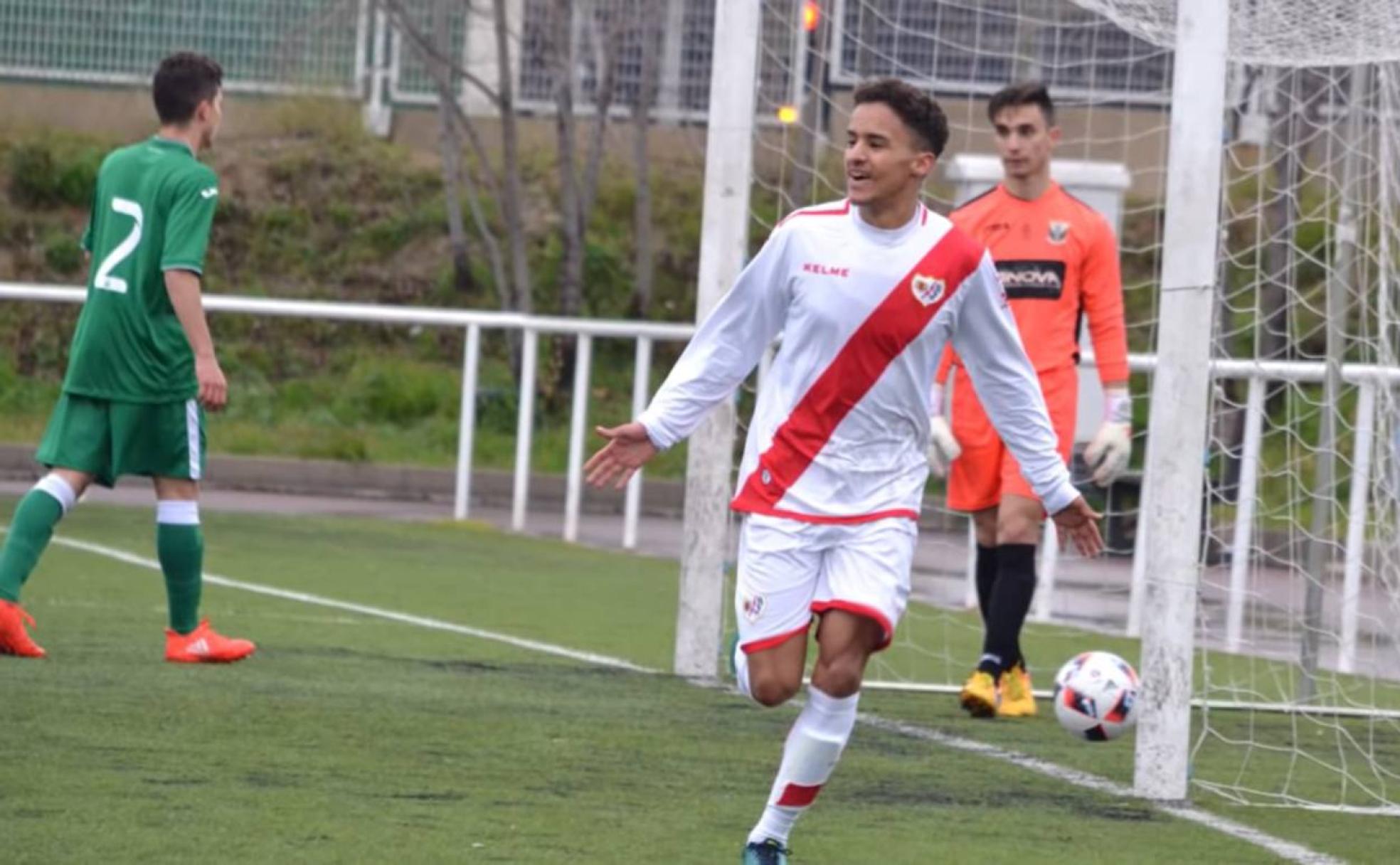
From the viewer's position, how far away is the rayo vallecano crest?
6.11m

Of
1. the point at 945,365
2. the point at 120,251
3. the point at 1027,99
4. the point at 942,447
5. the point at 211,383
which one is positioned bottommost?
the point at 942,447

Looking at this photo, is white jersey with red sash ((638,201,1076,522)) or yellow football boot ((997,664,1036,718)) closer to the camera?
white jersey with red sash ((638,201,1076,522))

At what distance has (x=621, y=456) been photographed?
19.2ft

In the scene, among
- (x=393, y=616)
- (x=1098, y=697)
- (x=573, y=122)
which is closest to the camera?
(x=1098, y=697)

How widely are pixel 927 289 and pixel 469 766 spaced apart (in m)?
1.97

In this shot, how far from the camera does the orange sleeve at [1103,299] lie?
29.3 ft

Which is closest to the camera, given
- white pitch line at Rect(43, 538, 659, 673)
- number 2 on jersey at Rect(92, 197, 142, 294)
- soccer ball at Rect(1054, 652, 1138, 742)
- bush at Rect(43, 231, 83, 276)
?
soccer ball at Rect(1054, 652, 1138, 742)

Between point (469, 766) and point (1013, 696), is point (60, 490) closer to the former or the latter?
point (469, 766)

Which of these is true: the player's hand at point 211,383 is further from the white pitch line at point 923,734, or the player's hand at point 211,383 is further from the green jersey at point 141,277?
the white pitch line at point 923,734

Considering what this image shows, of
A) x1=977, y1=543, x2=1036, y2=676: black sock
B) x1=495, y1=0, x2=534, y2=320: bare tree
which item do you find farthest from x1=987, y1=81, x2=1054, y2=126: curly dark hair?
x1=495, y1=0, x2=534, y2=320: bare tree

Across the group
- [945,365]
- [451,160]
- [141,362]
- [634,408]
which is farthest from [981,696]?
[451,160]

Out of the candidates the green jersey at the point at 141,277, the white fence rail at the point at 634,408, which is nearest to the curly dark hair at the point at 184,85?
the green jersey at the point at 141,277

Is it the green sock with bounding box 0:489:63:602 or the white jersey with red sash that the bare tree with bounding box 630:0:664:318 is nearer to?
the green sock with bounding box 0:489:63:602

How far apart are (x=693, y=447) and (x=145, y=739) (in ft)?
9.07
